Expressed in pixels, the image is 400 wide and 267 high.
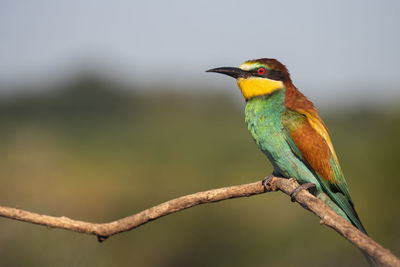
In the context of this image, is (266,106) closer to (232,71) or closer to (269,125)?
A: (269,125)

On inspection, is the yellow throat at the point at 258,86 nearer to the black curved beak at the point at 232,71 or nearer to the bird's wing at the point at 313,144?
the black curved beak at the point at 232,71

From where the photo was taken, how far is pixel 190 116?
26.3m

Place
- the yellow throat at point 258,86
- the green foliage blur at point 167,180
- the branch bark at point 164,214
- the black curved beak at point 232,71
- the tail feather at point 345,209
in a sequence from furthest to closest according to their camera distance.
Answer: the green foliage blur at point 167,180, the black curved beak at point 232,71, the yellow throat at point 258,86, the tail feather at point 345,209, the branch bark at point 164,214

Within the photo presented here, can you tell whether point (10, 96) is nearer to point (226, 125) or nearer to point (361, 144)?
point (226, 125)

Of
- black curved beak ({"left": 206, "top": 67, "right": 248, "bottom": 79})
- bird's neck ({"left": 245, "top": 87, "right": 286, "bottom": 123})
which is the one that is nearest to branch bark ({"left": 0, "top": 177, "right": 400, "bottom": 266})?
bird's neck ({"left": 245, "top": 87, "right": 286, "bottom": 123})

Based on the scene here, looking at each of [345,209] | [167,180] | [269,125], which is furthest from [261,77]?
[167,180]

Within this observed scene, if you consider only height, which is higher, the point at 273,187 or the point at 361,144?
the point at 273,187

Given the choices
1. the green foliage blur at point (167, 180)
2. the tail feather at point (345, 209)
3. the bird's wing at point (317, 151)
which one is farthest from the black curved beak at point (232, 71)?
the green foliage blur at point (167, 180)

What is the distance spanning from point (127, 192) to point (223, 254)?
19.4 feet

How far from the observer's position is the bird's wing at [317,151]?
3.14 m

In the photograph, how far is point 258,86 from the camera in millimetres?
3391

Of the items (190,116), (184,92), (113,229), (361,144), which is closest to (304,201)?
(113,229)

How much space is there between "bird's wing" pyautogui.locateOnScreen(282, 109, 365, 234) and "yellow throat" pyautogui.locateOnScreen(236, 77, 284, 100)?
0.23 metres

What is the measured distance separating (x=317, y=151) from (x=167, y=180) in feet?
47.8
